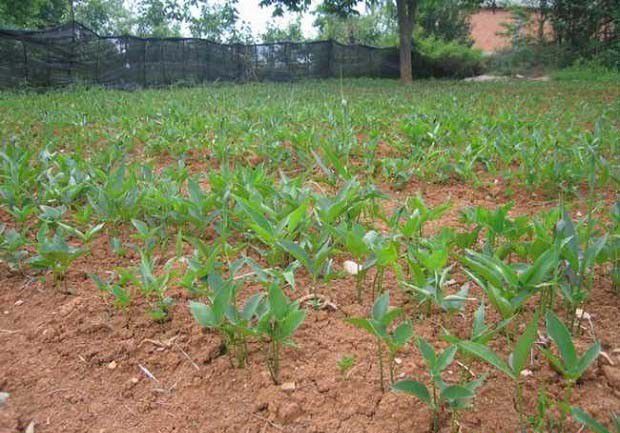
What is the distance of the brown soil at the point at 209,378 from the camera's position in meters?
1.20

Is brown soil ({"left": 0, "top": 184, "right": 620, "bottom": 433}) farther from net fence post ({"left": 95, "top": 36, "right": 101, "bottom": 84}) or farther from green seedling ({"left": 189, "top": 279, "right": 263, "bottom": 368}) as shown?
net fence post ({"left": 95, "top": 36, "right": 101, "bottom": 84})

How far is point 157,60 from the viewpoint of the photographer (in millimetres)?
15680

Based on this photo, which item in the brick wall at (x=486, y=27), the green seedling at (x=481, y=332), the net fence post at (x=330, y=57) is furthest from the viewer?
the brick wall at (x=486, y=27)

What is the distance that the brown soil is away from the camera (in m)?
1.20

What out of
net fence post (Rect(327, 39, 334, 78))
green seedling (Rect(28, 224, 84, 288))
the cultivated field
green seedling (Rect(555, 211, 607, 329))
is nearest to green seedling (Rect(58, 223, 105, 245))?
the cultivated field

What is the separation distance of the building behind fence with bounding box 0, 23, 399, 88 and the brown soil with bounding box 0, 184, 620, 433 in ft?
40.0

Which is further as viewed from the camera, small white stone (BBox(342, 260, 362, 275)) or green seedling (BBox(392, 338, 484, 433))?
small white stone (BBox(342, 260, 362, 275))

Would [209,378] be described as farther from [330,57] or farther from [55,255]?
[330,57]

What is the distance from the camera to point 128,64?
15023 mm

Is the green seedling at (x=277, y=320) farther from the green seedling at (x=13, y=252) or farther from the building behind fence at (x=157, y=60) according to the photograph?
the building behind fence at (x=157, y=60)

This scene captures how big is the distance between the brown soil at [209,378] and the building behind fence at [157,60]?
40.0ft

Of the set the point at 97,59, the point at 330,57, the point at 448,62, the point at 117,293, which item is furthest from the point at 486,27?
the point at 117,293

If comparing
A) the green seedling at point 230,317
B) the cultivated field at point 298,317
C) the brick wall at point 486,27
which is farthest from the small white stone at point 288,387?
the brick wall at point 486,27

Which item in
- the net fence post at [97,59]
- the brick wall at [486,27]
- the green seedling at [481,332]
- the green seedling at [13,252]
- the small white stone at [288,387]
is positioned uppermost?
the brick wall at [486,27]
